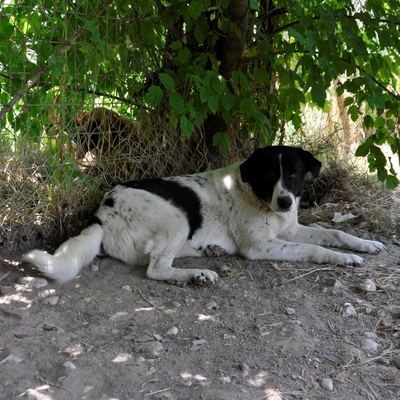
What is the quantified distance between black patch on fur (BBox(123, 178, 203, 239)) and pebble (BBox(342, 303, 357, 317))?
1367 mm

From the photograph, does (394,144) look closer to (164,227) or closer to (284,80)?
(284,80)

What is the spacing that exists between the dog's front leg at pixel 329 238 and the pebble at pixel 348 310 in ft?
3.34

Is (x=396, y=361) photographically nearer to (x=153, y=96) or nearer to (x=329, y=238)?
(x=329, y=238)

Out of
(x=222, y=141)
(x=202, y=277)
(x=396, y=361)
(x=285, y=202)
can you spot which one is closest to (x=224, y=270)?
(x=202, y=277)

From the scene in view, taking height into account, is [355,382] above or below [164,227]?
below

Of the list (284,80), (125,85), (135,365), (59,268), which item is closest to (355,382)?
(135,365)

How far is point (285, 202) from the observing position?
3.71 metres

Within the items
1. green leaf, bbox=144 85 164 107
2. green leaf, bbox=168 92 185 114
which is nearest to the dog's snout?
green leaf, bbox=168 92 185 114

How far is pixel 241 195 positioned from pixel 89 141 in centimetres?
131

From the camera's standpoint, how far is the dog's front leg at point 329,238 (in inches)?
156

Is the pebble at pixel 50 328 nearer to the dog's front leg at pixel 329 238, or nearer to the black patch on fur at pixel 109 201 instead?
the black patch on fur at pixel 109 201

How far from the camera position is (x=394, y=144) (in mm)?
3727

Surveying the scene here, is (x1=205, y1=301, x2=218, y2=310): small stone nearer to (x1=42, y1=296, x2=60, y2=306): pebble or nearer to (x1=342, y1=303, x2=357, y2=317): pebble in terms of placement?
(x1=342, y1=303, x2=357, y2=317): pebble

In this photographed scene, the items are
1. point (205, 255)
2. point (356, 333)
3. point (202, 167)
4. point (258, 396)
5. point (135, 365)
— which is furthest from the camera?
point (202, 167)
